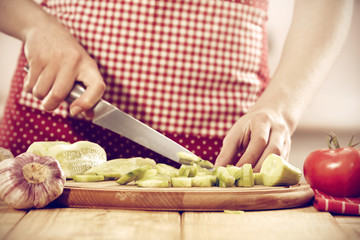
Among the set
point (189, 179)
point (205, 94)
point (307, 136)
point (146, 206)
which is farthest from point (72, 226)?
point (307, 136)

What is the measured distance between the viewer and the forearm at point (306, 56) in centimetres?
113

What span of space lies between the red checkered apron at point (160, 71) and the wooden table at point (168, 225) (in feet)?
1.61

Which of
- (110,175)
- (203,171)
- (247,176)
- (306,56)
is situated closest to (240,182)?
(247,176)

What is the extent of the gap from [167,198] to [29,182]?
0.76 feet

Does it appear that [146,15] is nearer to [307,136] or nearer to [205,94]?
[205,94]

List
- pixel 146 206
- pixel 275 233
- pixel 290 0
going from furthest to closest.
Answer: pixel 290 0, pixel 146 206, pixel 275 233

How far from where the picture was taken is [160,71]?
1148 millimetres

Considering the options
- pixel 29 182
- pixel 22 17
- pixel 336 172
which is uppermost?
pixel 22 17

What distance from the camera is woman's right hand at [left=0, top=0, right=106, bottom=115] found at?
3.43 ft

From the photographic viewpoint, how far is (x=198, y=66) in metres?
1.16

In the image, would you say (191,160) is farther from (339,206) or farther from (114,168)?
(339,206)

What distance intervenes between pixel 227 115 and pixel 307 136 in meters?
0.89

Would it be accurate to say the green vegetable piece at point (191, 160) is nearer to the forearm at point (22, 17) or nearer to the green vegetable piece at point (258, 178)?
the green vegetable piece at point (258, 178)

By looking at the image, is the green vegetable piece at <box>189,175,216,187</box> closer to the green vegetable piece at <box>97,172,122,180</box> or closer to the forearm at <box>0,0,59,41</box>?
the green vegetable piece at <box>97,172,122,180</box>
